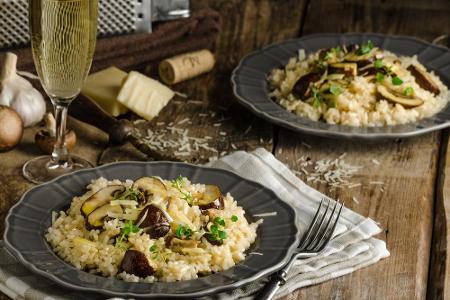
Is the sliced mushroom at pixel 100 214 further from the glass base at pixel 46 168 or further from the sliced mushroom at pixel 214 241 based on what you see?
the glass base at pixel 46 168

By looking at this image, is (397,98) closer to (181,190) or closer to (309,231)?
(309,231)

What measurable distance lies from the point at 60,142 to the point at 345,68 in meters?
1.07

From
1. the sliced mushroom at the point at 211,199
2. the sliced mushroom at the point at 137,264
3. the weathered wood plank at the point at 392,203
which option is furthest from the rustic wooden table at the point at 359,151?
the sliced mushroom at the point at 137,264

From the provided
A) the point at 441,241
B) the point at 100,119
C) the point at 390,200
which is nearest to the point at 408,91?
the point at 390,200

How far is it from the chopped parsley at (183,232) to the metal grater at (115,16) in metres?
1.68

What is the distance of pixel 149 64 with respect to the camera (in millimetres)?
4133

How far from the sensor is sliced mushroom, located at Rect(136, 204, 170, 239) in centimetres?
242

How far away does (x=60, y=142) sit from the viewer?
3.24 metres

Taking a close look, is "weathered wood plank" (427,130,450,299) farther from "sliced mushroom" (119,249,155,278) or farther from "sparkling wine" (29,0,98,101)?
"sparkling wine" (29,0,98,101)

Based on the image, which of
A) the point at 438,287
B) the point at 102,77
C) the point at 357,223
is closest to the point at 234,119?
the point at 102,77

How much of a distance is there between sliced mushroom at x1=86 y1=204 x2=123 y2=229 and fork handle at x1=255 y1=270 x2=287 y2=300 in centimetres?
42

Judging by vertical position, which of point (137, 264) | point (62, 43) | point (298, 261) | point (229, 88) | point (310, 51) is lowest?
point (229, 88)

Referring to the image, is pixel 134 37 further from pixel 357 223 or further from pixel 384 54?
pixel 357 223

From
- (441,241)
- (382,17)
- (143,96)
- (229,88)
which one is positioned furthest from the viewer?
(382,17)
